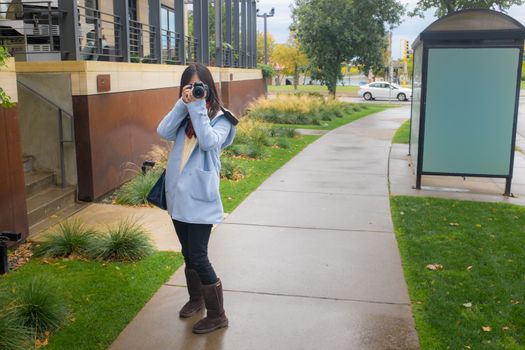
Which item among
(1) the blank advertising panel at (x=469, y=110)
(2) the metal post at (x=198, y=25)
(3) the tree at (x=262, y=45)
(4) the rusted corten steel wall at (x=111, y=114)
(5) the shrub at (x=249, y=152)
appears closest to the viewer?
(4) the rusted corten steel wall at (x=111, y=114)

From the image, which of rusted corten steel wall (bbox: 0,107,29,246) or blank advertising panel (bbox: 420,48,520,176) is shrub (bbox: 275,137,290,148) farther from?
rusted corten steel wall (bbox: 0,107,29,246)

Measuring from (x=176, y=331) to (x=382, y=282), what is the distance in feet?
6.57

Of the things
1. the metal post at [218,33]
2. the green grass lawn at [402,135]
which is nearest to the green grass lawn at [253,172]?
the green grass lawn at [402,135]

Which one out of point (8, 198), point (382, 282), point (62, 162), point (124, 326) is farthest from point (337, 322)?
point (62, 162)

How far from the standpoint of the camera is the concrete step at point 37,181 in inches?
305

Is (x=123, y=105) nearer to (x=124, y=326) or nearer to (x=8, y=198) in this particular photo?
(x=8, y=198)

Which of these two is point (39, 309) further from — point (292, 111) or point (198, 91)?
point (292, 111)

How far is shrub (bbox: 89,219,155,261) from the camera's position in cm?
585

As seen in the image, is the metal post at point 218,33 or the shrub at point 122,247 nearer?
the shrub at point 122,247

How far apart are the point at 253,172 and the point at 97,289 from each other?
20.1 ft

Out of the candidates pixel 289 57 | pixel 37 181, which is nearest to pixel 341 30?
pixel 37 181

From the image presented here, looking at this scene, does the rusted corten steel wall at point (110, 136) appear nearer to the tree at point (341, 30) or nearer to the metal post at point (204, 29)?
the metal post at point (204, 29)

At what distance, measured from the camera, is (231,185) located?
31.6 feet

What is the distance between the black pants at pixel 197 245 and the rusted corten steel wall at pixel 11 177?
2.71 metres
